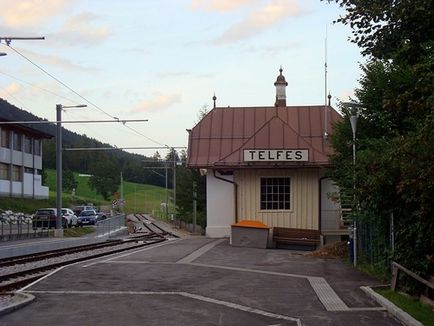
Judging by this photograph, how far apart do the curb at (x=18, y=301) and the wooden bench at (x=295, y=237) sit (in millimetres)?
15267

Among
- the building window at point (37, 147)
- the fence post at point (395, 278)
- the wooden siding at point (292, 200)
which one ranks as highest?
the building window at point (37, 147)

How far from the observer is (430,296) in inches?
470

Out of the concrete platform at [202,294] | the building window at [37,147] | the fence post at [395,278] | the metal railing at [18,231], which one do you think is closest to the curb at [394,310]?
the concrete platform at [202,294]

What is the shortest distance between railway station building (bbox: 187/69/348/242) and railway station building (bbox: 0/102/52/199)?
41.9m

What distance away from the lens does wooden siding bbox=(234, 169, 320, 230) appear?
102ft

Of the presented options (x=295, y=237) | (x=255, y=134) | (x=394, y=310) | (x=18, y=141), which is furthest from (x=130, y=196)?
(x=394, y=310)

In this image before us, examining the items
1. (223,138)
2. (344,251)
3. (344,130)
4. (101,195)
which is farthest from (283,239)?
(101,195)

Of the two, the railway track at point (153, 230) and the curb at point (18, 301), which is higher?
the curb at point (18, 301)

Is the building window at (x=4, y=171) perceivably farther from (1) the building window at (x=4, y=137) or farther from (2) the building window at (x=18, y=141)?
(2) the building window at (x=18, y=141)

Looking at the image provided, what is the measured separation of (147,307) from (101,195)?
139770mm

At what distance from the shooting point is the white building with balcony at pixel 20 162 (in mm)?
72125

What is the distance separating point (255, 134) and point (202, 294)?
20756 millimetres

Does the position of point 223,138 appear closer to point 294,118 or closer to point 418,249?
point 294,118

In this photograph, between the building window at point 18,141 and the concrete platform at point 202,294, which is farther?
the building window at point 18,141
